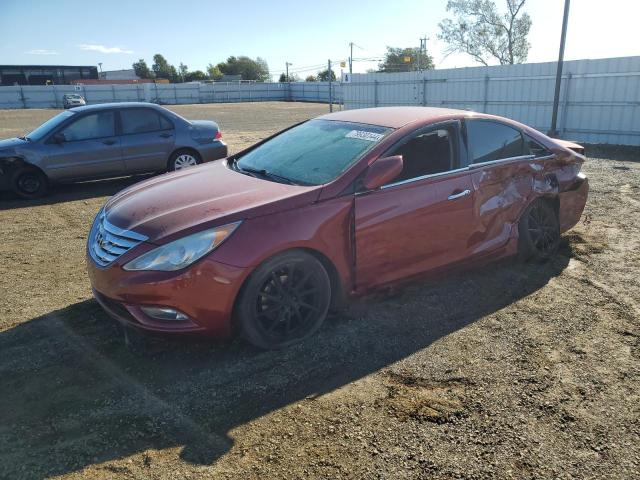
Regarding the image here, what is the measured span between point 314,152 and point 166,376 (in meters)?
2.09

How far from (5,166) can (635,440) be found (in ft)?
30.2

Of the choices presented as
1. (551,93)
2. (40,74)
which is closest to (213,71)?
(40,74)

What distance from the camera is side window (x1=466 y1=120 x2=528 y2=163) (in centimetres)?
450

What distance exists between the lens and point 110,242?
3.52 m

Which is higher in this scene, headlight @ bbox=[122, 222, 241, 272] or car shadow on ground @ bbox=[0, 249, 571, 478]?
headlight @ bbox=[122, 222, 241, 272]

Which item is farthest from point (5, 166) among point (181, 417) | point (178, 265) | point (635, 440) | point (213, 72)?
point (213, 72)

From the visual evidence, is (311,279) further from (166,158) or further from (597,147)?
(597,147)

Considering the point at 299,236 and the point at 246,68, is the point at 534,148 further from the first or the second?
the point at 246,68

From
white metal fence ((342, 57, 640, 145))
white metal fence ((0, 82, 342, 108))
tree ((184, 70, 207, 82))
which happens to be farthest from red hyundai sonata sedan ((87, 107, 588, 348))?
tree ((184, 70, 207, 82))

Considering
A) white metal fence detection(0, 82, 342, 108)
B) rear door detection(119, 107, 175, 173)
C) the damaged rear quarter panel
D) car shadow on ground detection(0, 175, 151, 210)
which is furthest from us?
white metal fence detection(0, 82, 342, 108)

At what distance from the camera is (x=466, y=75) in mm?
18234

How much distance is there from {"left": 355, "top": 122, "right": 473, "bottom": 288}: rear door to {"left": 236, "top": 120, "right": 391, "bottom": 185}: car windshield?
0.97 ft

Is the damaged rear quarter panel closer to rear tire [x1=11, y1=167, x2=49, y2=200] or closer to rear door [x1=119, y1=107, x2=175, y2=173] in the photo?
rear door [x1=119, y1=107, x2=175, y2=173]

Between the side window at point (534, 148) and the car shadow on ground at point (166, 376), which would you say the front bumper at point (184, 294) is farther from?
the side window at point (534, 148)
